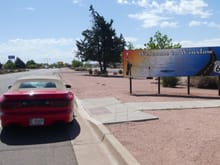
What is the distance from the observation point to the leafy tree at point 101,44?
5859cm

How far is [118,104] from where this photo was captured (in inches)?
519

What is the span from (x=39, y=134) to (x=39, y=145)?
1.20 m

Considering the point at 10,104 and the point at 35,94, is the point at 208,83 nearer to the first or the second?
the point at 35,94

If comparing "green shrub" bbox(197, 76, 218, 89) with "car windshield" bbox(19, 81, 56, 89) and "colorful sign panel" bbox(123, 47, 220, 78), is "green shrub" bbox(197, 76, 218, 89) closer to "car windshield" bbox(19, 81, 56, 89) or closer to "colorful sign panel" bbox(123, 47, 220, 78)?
"colorful sign panel" bbox(123, 47, 220, 78)

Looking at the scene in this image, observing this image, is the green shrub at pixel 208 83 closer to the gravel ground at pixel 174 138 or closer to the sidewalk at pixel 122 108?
the sidewalk at pixel 122 108

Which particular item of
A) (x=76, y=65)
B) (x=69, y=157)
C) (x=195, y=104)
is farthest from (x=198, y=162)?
(x=76, y=65)

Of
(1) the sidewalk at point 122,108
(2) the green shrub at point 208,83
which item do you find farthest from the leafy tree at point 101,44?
(1) the sidewalk at point 122,108

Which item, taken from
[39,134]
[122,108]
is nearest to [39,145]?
[39,134]

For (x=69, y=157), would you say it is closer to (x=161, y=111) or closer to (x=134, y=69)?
(x=161, y=111)

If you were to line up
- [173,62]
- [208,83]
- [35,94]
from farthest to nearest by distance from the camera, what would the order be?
[208,83], [173,62], [35,94]

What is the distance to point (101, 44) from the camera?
58.8m

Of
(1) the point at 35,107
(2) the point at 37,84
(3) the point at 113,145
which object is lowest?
(3) the point at 113,145

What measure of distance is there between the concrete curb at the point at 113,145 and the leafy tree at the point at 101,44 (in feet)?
160

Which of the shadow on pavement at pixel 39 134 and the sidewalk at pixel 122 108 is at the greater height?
the sidewalk at pixel 122 108
